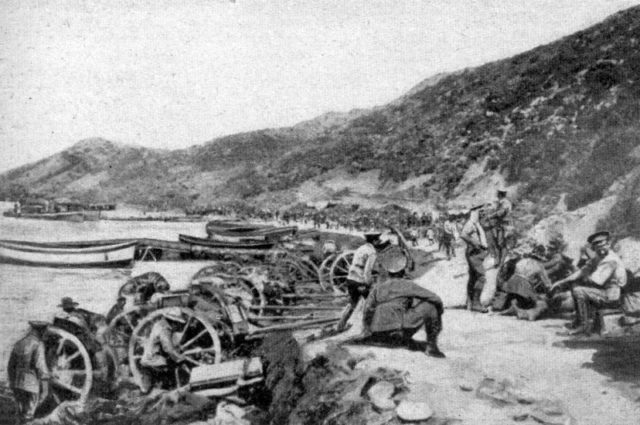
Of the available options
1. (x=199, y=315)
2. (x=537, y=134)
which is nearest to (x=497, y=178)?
(x=537, y=134)

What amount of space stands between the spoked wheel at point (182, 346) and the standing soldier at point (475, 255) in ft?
12.5

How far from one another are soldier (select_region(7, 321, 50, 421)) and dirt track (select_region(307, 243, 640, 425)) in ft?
11.6

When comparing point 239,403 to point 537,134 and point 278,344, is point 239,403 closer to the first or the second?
point 278,344

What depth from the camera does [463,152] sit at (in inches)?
661

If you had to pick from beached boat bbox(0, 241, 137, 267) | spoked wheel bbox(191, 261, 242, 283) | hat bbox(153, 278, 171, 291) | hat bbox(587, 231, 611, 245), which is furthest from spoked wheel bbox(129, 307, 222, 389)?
beached boat bbox(0, 241, 137, 267)

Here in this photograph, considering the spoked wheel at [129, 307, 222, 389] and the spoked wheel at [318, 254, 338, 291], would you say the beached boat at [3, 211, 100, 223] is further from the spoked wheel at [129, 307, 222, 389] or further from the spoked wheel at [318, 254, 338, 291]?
the spoked wheel at [129, 307, 222, 389]

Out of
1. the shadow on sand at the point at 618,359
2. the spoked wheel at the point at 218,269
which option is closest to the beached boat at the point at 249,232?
the spoked wheel at the point at 218,269

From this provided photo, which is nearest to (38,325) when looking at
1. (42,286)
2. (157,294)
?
(157,294)

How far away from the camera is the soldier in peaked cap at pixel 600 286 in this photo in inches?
245

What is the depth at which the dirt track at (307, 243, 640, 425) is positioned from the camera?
4906 millimetres

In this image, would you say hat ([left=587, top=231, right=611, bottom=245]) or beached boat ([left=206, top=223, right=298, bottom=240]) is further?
beached boat ([left=206, top=223, right=298, bottom=240])

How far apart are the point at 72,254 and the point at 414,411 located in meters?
10.3

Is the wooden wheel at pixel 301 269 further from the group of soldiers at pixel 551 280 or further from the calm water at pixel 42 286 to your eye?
the group of soldiers at pixel 551 280

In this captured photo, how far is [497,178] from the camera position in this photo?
11562mm
